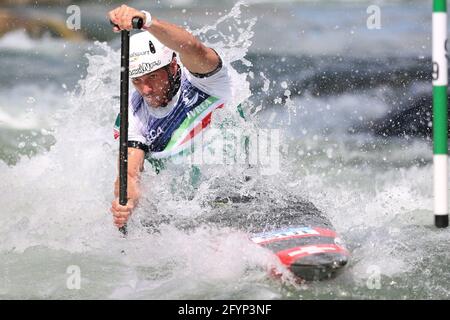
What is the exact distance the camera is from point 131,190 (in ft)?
15.0

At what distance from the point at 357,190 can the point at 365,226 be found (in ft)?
7.10

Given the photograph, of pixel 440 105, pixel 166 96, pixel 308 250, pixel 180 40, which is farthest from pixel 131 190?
pixel 440 105

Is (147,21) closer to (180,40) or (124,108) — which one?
(180,40)

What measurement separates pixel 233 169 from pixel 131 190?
68 centimetres

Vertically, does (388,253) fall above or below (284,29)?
below

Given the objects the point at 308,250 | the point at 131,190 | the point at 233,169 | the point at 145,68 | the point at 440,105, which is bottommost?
the point at 308,250

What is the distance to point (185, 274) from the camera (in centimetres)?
413

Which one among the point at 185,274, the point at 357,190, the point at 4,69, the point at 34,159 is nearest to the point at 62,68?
the point at 4,69

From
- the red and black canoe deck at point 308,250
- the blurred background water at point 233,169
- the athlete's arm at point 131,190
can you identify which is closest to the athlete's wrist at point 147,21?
the athlete's arm at point 131,190

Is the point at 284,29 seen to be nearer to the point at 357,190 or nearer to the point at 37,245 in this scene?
the point at 357,190

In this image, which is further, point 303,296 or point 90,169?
point 90,169

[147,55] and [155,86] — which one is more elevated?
[147,55]

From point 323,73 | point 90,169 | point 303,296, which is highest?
point 323,73

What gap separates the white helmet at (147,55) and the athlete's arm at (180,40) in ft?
0.42
